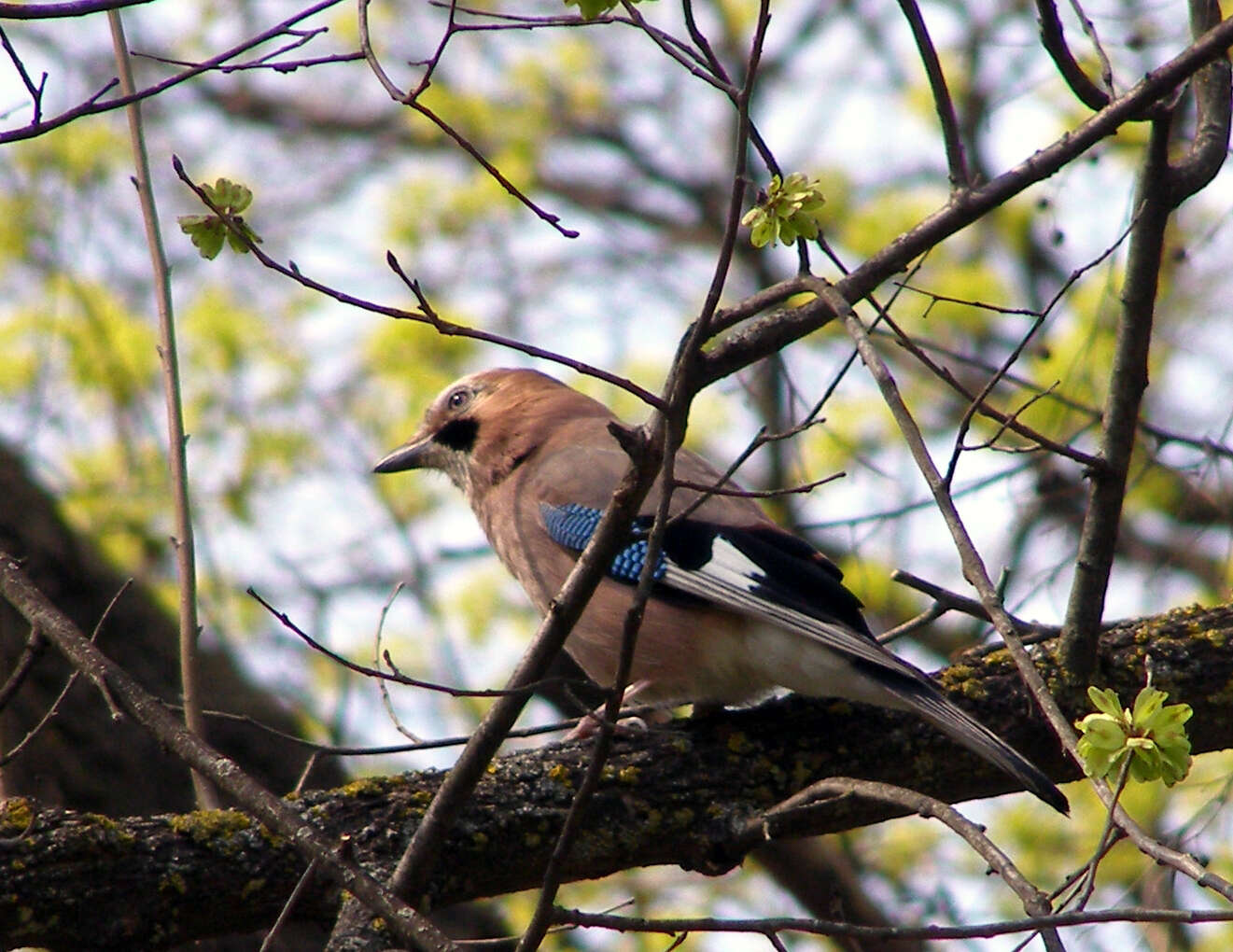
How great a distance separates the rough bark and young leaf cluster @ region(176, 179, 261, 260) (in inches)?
45.2

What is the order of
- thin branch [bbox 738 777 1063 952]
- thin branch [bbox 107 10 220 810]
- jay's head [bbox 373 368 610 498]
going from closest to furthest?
thin branch [bbox 738 777 1063 952]
thin branch [bbox 107 10 220 810]
jay's head [bbox 373 368 610 498]

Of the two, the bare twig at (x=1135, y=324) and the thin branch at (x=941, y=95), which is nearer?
the thin branch at (x=941, y=95)

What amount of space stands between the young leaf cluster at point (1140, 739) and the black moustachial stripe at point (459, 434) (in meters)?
3.93

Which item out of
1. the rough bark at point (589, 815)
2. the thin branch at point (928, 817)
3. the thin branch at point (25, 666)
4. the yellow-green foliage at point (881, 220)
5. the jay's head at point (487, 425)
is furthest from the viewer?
the yellow-green foliage at point (881, 220)

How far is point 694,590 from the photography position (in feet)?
15.8

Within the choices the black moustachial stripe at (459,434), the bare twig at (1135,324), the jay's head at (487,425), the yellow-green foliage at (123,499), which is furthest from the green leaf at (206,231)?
the yellow-green foliage at (123,499)

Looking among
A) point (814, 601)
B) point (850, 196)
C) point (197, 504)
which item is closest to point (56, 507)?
point (197, 504)

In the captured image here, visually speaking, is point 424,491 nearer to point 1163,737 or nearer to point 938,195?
point 938,195

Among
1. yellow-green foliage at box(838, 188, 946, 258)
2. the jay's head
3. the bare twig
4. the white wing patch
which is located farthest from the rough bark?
yellow-green foliage at box(838, 188, 946, 258)

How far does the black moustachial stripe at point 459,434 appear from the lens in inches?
240

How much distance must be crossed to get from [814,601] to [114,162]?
749cm

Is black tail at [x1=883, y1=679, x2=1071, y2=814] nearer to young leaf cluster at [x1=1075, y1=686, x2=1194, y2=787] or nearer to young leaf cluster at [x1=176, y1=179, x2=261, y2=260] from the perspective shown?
young leaf cluster at [x1=1075, y1=686, x2=1194, y2=787]

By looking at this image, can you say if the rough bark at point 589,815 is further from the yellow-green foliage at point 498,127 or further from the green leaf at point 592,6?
the yellow-green foliage at point 498,127

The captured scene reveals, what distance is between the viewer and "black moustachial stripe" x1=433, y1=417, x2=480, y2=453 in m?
6.09
